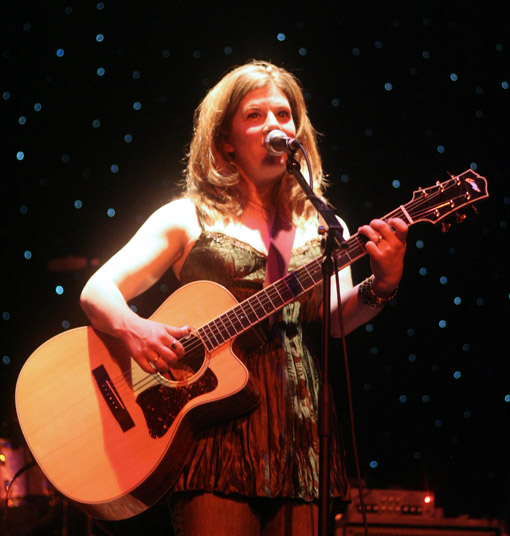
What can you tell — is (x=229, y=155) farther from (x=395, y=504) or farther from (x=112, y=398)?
(x=395, y=504)

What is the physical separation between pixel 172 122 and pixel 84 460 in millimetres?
2094

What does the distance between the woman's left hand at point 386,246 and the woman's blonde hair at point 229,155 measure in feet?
1.28

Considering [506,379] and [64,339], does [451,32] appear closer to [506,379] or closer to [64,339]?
[506,379]

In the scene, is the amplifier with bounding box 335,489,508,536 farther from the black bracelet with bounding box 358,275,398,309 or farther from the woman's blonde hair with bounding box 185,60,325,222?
the woman's blonde hair with bounding box 185,60,325,222

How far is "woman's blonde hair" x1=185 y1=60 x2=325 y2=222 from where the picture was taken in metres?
2.30

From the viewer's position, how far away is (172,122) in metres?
3.56

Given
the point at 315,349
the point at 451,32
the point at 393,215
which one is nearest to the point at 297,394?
the point at 315,349

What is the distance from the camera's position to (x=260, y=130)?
2.24m

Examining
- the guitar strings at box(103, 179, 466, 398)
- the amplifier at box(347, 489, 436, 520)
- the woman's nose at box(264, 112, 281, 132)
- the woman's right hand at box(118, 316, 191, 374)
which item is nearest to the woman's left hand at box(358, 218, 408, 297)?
the guitar strings at box(103, 179, 466, 398)

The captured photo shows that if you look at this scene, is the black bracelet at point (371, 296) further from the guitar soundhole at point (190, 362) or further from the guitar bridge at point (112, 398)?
the guitar bridge at point (112, 398)

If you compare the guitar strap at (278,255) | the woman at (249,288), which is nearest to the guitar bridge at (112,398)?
the woman at (249,288)

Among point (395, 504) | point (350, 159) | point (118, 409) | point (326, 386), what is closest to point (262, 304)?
point (326, 386)

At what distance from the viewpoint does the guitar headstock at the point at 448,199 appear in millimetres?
2090

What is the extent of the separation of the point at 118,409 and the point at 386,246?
3.14ft
